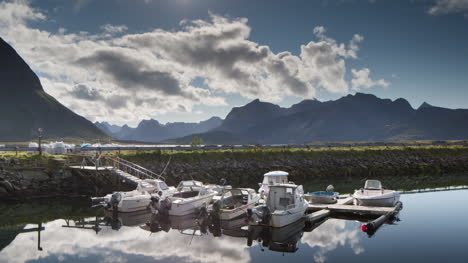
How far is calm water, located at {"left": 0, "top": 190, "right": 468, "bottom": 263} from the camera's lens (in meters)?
19.7

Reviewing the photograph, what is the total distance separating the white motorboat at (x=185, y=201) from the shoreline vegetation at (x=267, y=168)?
16769 millimetres

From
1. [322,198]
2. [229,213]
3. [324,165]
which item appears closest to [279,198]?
[229,213]

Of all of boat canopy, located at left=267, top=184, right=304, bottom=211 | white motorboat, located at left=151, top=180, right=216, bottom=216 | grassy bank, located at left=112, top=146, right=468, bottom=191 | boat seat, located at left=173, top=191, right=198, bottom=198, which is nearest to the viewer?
boat canopy, located at left=267, top=184, right=304, bottom=211

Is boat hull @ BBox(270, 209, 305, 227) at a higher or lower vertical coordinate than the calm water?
higher

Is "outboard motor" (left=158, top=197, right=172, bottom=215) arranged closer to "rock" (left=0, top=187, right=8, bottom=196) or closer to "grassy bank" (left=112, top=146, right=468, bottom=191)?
"grassy bank" (left=112, top=146, right=468, bottom=191)

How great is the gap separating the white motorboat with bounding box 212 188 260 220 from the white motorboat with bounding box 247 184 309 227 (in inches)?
71.7

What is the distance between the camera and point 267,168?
61.8 m

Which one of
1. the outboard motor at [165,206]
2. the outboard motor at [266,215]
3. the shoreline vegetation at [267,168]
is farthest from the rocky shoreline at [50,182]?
the outboard motor at [266,215]

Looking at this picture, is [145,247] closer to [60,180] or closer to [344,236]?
[344,236]

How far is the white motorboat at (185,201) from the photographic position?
29.1 m

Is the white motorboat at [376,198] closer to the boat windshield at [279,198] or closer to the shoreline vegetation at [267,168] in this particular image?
the boat windshield at [279,198]

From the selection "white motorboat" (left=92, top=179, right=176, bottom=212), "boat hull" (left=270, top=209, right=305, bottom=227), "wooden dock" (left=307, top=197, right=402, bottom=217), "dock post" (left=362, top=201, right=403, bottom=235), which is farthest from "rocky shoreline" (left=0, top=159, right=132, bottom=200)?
"dock post" (left=362, top=201, right=403, bottom=235)

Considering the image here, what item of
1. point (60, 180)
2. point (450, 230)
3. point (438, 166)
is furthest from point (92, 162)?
point (438, 166)

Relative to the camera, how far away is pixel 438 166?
73312 mm
